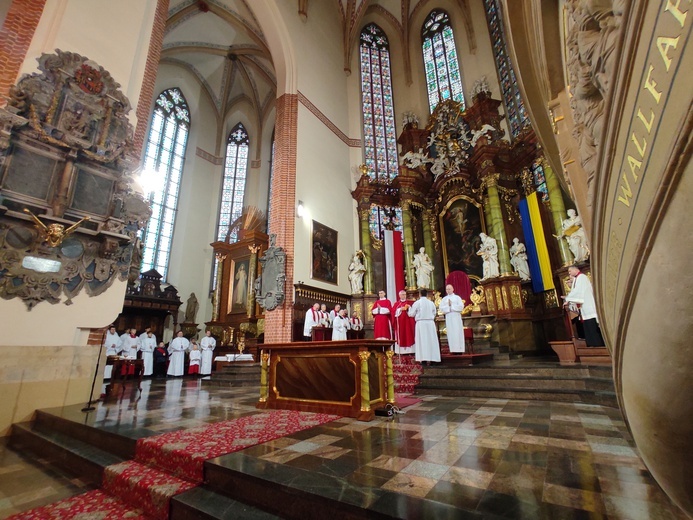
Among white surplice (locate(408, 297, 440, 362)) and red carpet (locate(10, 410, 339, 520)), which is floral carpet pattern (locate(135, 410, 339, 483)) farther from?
white surplice (locate(408, 297, 440, 362))

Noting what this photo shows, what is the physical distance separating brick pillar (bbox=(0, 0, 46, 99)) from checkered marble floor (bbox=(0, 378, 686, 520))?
531 cm

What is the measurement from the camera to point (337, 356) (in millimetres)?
3961

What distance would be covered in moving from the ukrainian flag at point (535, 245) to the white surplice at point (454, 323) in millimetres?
4151

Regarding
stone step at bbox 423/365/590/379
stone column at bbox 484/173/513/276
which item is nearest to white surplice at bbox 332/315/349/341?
stone step at bbox 423/365/590/379

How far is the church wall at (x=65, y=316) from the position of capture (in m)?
4.41

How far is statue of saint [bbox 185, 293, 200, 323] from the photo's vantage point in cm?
1342

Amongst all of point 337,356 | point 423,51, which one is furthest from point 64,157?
point 423,51

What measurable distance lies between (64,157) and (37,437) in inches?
169

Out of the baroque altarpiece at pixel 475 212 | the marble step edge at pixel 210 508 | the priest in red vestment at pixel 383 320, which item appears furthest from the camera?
the baroque altarpiece at pixel 475 212

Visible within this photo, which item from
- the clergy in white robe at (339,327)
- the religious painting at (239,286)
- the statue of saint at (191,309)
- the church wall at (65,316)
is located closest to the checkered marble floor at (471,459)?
the church wall at (65,316)

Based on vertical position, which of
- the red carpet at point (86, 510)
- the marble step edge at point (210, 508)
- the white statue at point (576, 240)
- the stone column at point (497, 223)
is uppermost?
the stone column at point (497, 223)

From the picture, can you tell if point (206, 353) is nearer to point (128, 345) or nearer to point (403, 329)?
point (128, 345)

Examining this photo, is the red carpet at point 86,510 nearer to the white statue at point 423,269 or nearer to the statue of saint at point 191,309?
the white statue at point 423,269

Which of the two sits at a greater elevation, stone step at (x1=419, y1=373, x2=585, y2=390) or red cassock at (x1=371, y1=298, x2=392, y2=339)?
red cassock at (x1=371, y1=298, x2=392, y2=339)
